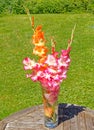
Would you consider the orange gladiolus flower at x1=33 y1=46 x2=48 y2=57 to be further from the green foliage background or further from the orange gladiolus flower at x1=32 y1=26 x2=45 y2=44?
the green foliage background

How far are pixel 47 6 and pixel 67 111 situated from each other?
1229 cm

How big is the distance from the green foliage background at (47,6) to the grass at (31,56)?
1159 millimetres

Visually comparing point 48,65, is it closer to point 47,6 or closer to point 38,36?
point 38,36

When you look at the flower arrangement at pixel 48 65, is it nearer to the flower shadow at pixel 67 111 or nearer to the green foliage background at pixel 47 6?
the flower shadow at pixel 67 111

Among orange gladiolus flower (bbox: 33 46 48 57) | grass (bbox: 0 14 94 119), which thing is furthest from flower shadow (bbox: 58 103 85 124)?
grass (bbox: 0 14 94 119)

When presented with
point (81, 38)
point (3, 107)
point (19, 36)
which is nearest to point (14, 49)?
point (19, 36)

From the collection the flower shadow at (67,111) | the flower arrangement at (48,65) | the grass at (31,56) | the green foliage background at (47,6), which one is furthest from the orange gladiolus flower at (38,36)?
the green foliage background at (47,6)

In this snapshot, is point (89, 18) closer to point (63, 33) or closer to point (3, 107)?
point (63, 33)

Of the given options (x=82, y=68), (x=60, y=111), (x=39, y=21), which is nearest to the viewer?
(x=60, y=111)

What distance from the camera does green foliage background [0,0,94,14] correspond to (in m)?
15.9

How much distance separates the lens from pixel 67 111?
13.8 ft

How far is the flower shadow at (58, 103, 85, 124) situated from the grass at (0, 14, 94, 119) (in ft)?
7.13

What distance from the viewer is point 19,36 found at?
1141 centimetres

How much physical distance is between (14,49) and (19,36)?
1.47m
